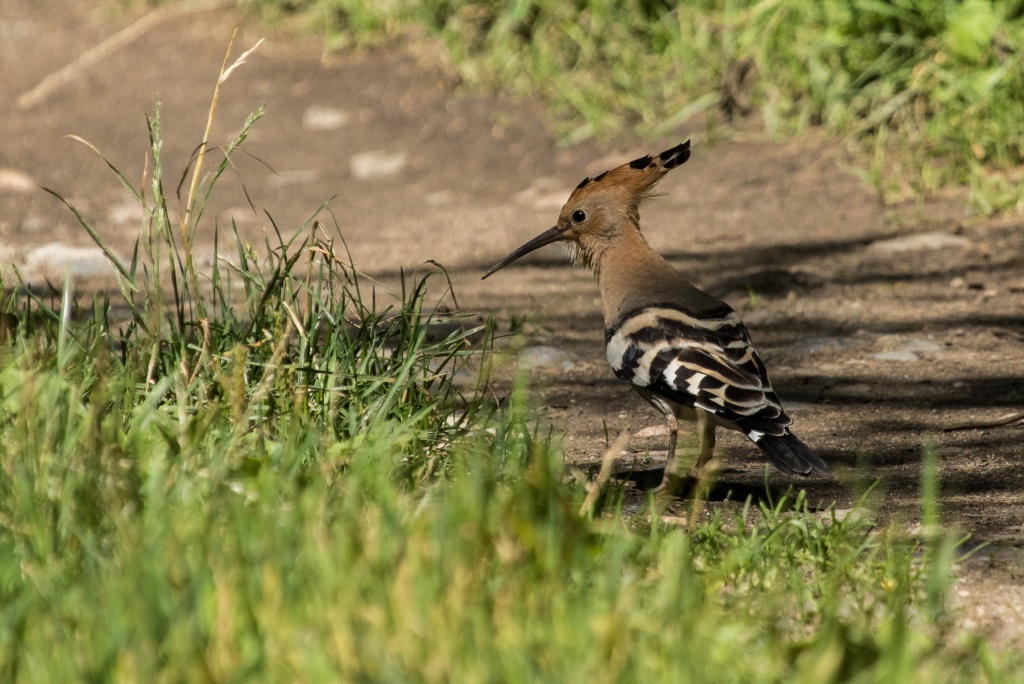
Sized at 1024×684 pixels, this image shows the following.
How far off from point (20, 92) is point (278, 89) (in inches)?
64.8

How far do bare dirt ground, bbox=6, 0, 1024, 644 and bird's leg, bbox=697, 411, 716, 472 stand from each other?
0.29 ft

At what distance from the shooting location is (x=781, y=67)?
24.3ft

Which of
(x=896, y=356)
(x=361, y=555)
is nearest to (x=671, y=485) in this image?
(x=361, y=555)

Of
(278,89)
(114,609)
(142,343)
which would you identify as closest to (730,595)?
(114,609)

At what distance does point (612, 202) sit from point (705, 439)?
3.25 feet

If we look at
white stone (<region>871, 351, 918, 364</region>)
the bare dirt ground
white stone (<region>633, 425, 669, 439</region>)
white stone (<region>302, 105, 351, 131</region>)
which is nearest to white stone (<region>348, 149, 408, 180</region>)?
the bare dirt ground

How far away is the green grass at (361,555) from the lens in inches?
80.2

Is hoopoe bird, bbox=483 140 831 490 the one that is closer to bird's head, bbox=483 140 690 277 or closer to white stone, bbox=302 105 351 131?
bird's head, bbox=483 140 690 277

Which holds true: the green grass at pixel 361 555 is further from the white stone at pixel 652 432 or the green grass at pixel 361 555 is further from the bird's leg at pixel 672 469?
the white stone at pixel 652 432

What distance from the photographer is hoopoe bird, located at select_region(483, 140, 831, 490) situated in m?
3.35

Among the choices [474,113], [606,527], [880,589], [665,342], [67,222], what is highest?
[474,113]

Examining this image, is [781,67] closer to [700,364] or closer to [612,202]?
[612,202]

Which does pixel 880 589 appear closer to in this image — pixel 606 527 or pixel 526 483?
pixel 606 527

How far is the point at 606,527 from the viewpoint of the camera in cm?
255
